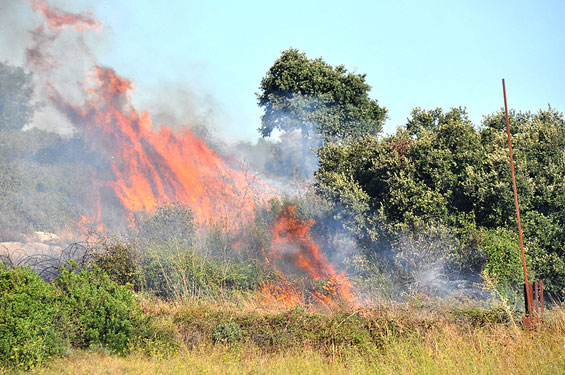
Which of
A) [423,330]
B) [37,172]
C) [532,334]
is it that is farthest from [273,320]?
[37,172]

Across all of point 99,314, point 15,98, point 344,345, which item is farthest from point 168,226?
point 15,98

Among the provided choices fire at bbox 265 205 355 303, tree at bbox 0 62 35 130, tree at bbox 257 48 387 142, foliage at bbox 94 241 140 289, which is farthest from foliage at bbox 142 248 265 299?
tree at bbox 0 62 35 130

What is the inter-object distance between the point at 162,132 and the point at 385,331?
1883 centimetres

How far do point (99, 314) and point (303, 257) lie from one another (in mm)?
10611

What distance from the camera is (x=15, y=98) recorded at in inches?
1372

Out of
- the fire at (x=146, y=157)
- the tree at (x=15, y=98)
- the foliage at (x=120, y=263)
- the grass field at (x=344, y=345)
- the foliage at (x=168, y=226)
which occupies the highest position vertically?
the tree at (x=15, y=98)

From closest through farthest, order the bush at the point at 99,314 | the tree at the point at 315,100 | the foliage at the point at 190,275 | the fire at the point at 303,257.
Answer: the bush at the point at 99,314, the foliage at the point at 190,275, the fire at the point at 303,257, the tree at the point at 315,100

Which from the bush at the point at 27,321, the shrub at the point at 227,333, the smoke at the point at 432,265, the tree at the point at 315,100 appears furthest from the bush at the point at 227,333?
the tree at the point at 315,100

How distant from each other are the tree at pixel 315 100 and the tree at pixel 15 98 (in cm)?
1468

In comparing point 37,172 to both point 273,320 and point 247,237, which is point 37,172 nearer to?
point 247,237

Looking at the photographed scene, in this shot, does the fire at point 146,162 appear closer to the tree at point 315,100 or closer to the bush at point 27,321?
the tree at point 315,100

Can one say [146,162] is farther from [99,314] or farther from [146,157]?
[99,314]

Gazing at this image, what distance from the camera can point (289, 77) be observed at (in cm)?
3084

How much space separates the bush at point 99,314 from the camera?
10.7 metres
